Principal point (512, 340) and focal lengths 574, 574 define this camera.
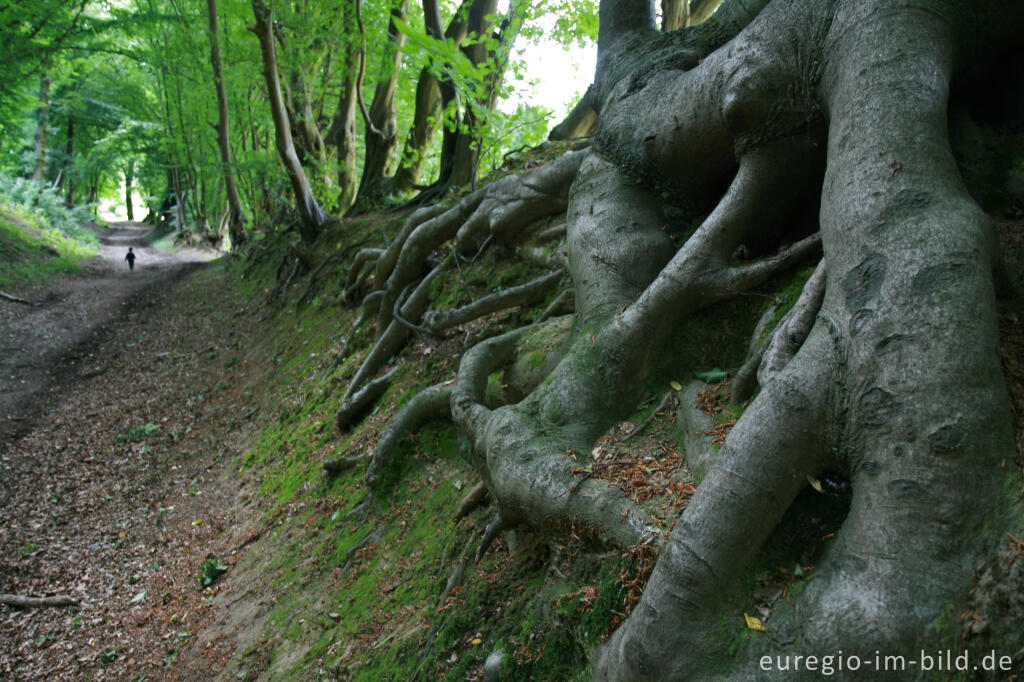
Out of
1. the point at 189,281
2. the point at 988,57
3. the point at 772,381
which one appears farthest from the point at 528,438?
the point at 189,281

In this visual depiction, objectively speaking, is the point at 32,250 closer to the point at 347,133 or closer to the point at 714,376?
the point at 347,133

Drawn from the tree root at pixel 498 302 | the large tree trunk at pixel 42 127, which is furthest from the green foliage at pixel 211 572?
the large tree trunk at pixel 42 127

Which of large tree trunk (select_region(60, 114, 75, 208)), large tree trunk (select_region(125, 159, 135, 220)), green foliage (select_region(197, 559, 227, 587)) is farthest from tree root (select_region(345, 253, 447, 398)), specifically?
large tree trunk (select_region(125, 159, 135, 220))

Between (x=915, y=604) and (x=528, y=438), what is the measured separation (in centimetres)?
171

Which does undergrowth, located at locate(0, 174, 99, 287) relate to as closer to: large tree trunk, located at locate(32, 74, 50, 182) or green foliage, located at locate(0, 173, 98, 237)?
green foliage, located at locate(0, 173, 98, 237)

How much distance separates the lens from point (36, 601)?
5.33 meters

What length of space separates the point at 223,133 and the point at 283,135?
8686mm

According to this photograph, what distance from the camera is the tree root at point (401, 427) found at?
178 inches

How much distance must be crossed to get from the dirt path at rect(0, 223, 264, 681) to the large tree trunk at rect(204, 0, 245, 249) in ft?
16.9

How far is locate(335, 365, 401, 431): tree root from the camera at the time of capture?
5984 mm

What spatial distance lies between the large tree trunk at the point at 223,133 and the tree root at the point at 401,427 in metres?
11.9

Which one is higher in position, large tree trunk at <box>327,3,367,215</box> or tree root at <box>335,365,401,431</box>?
large tree trunk at <box>327,3,367,215</box>

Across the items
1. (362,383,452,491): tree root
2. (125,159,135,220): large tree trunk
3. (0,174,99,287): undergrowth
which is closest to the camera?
(362,383,452,491): tree root

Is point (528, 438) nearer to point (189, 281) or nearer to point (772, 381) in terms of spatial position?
point (772, 381)
